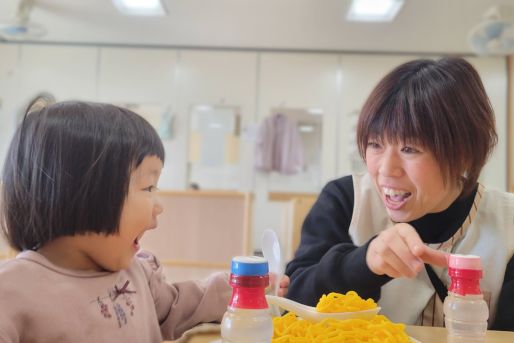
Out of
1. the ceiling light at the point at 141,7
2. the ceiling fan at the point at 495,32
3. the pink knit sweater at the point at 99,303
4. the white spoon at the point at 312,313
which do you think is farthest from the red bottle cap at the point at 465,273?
the ceiling light at the point at 141,7

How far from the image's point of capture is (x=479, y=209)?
0.89 m

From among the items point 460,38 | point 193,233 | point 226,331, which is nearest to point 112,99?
point 193,233

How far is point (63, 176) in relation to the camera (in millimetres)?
645

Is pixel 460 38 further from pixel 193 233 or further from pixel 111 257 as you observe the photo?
pixel 111 257

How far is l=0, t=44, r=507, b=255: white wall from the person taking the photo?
4.45 meters

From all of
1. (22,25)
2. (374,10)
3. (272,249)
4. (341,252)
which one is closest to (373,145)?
(341,252)

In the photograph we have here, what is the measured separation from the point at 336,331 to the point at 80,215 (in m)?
0.40

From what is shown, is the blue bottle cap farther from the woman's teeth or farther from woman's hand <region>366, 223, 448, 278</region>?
the woman's teeth

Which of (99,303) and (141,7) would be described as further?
(141,7)

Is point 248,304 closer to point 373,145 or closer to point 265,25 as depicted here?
point 373,145

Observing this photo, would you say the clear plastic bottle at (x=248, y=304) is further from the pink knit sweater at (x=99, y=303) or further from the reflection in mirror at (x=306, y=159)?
the reflection in mirror at (x=306, y=159)

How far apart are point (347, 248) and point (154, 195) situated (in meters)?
0.37

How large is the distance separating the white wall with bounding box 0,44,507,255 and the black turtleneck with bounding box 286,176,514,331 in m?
3.44

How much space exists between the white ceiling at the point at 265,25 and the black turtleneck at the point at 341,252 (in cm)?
276
